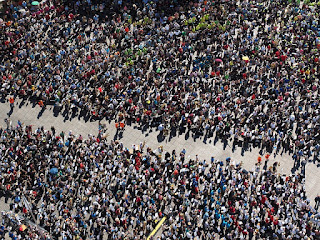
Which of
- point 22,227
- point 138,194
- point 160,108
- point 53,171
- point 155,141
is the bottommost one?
point 22,227

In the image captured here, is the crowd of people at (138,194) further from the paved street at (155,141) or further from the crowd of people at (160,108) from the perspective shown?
the paved street at (155,141)

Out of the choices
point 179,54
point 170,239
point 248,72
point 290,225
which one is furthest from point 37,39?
point 290,225

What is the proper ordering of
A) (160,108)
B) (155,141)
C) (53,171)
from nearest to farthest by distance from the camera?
(53,171) → (155,141) → (160,108)

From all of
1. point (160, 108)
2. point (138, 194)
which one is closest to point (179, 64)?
point (160, 108)

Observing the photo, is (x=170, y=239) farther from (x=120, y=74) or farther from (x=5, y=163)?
(x=120, y=74)

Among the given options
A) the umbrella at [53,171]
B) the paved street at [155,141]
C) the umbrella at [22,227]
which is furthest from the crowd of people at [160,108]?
the paved street at [155,141]

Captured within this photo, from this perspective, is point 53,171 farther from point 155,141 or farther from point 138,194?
point 155,141
